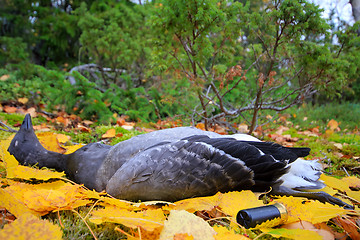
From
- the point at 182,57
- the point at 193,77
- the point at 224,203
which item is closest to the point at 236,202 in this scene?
the point at 224,203

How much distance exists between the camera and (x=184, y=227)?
1133 mm

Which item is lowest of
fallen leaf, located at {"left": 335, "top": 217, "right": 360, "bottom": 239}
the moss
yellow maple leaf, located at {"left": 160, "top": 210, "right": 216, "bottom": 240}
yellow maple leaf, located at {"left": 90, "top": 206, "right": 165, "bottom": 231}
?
the moss

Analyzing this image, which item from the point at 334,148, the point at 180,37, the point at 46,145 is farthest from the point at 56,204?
the point at 334,148

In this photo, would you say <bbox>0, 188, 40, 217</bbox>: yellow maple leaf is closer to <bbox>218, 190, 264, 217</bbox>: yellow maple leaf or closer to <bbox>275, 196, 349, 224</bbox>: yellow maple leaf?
<bbox>218, 190, 264, 217</bbox>: yellow maple leaf

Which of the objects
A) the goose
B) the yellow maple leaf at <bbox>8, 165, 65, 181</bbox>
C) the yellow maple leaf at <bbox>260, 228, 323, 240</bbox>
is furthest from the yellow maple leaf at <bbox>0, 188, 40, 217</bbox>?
the yellow maple leaf at <bbox>260, 228, 323, 240</bbox>

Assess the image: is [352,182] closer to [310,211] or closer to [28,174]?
[310,211]

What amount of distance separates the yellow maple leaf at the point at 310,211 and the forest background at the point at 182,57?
2346 mm

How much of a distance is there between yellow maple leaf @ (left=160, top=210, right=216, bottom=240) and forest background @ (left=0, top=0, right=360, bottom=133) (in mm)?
2614

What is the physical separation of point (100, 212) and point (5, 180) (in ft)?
3.03

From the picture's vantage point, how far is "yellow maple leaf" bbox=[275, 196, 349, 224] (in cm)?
138

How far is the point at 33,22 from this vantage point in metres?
10.4

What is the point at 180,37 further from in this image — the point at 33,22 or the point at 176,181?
the point at 33,22

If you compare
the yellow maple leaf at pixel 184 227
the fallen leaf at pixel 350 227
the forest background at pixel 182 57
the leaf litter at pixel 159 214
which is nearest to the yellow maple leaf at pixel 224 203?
the leaf litter at pixel 159 214

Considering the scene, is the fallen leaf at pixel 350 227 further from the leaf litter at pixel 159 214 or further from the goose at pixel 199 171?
the goose at pixel 199 171
